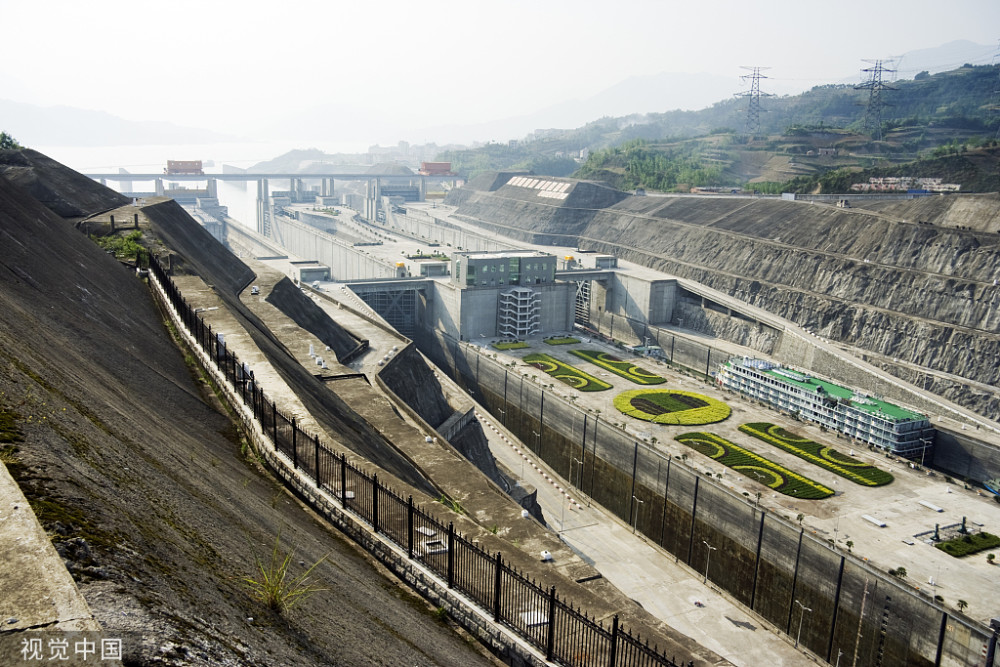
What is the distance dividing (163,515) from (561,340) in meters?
82.4

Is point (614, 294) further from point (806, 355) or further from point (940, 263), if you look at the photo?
point (940, 263)

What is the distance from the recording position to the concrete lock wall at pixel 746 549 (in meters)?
40.5

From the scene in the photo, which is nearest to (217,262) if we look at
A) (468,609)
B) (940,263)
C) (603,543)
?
(603,543)

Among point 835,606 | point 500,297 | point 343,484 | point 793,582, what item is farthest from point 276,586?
point 500,297

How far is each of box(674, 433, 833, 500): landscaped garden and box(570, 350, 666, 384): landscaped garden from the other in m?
15.9

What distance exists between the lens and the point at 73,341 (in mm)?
21609

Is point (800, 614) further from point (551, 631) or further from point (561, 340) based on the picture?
point (561, 340)

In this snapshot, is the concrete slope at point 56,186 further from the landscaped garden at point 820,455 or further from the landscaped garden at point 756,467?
the landscaped garden at point 820,455

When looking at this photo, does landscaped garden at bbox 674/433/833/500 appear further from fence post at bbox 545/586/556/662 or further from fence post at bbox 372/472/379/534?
fence post at bbox 545/586/556/662

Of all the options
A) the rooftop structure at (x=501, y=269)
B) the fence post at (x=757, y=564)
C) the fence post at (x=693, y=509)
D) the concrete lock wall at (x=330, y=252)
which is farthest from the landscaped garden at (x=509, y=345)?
the fence post at (x=757, y=564)

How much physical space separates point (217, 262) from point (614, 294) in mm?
59008

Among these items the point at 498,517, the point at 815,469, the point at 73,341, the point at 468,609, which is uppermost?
the point at 73,341

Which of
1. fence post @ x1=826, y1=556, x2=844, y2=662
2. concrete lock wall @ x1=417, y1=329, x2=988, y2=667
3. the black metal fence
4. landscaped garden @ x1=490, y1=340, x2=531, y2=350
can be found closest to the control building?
landscaped garden @ x1=490, y1=340, x2=531, y2=350

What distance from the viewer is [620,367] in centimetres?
8275
